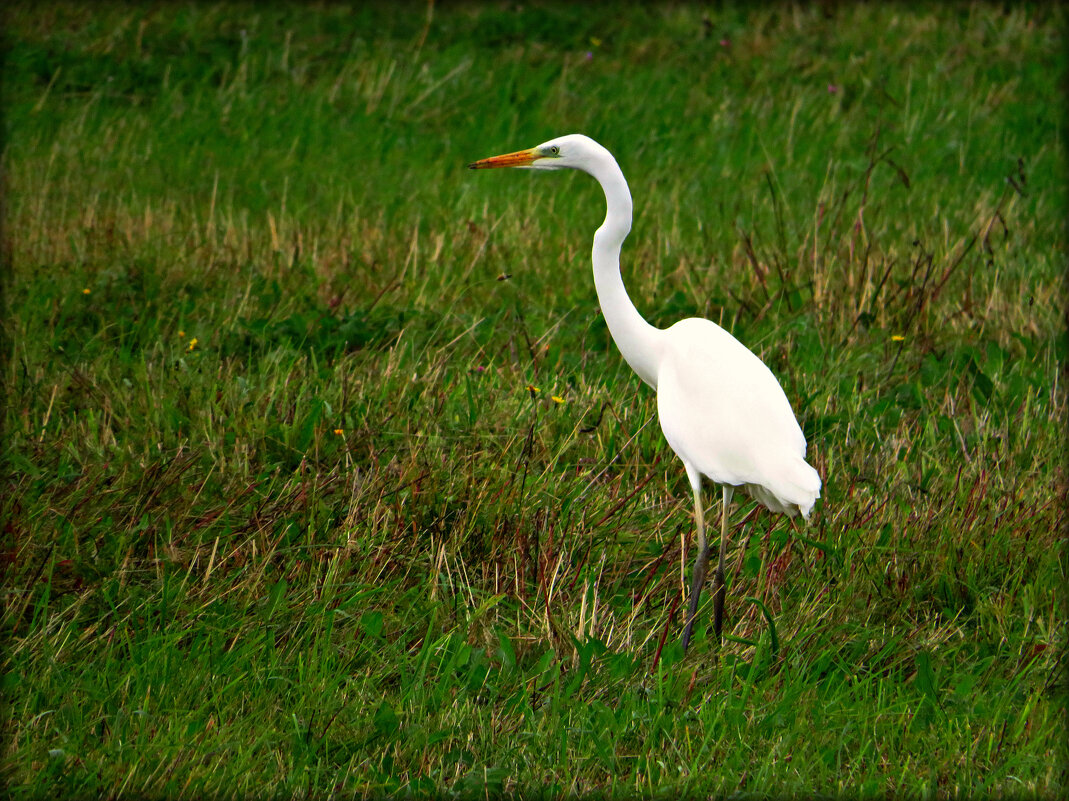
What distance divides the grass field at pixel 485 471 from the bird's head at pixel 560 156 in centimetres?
73

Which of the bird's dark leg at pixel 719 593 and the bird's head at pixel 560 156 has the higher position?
the bird's head at pixel 560 156

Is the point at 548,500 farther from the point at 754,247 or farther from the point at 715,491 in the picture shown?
the point at 754,247

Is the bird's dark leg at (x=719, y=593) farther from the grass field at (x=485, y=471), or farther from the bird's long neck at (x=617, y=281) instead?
the bird's long neck at (x=617, y=281)

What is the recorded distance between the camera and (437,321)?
4.13m

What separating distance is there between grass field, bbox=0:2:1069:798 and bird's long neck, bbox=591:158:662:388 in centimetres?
37

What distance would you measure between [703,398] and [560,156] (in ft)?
2.42

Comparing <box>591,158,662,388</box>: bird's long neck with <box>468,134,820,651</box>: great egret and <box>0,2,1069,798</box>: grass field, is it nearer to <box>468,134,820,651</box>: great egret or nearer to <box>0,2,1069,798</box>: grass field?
<box>468,134,820,651</box>: great egret

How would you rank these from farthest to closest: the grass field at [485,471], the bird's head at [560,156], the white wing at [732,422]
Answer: the bird's head at [560,156]
the white wing at [732,422]
the grass field at [485,471]

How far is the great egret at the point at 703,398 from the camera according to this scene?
2568 millimetres

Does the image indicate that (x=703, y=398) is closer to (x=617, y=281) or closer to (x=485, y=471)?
(x=617, y=281)

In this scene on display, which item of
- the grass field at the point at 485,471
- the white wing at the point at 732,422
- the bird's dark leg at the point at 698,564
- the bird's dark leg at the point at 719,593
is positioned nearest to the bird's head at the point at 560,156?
the white wing at the point at 732,422

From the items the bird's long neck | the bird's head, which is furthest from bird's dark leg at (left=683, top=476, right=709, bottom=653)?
the bird's head

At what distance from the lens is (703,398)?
2.71m

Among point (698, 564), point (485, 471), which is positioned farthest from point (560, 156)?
point (698, 564)
